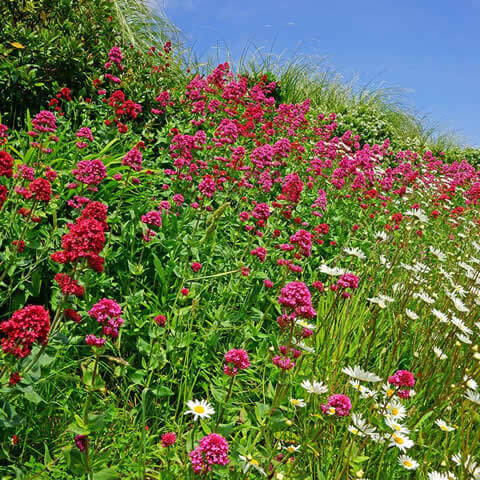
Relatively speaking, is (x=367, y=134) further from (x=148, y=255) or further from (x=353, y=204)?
(x=148, y=255)

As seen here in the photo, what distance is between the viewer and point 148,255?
3.48 m

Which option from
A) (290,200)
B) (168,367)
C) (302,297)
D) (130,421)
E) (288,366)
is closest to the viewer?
(288,366)

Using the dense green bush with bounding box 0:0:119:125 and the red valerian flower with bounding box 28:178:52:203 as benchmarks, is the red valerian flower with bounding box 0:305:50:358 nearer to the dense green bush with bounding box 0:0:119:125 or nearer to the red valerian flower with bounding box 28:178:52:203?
the red valerian flower with bounding box 28:178:52:203

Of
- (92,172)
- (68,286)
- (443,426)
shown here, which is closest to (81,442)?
(68,286)

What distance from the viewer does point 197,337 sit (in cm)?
304

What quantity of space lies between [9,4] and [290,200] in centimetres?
516

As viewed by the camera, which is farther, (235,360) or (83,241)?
(235,360)

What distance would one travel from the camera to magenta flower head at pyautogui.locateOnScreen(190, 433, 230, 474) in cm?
159

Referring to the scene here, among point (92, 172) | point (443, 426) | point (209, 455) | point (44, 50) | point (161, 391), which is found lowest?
point (161, 391)

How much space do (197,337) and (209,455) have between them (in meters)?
1.45

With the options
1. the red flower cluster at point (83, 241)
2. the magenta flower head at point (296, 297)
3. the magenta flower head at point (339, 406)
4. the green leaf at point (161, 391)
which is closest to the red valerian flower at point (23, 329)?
the red flower cluster at point (83, 241)

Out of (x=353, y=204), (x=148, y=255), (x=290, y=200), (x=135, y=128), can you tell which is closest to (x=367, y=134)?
(x=353, y=204)

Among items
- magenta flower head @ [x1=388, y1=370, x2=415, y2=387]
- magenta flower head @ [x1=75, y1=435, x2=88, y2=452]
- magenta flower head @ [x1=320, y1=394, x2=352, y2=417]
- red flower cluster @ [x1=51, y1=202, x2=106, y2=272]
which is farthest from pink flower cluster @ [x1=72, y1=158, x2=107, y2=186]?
magenta flower head @ [x1=388, y1=370, x2=415, y2=387]

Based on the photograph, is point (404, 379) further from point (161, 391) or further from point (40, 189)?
point (40, 189)
